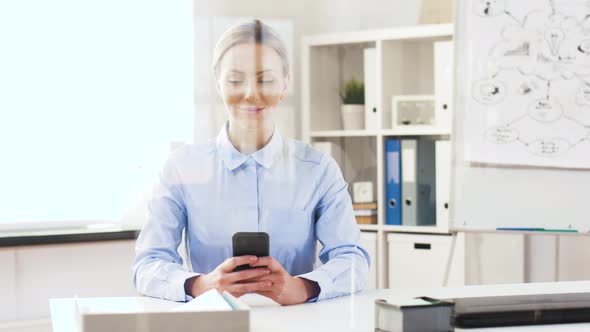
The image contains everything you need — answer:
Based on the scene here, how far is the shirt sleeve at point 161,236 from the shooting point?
1.42 meters

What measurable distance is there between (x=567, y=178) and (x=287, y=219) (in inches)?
36.9

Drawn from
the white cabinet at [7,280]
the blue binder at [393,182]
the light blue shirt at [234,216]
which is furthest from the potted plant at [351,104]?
the white cabinet at [7,280]

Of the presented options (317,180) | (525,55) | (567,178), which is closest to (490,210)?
(567,178)

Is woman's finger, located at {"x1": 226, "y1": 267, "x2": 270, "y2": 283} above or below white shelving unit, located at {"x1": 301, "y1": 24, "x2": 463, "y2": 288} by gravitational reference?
below

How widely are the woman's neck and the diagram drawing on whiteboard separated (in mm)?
751

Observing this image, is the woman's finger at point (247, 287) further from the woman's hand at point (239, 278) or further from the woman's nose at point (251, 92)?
the woman's nose at point (251, 92)

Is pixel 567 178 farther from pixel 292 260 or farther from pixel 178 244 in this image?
pixel 178 244

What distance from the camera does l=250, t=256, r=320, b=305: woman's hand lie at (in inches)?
50.6

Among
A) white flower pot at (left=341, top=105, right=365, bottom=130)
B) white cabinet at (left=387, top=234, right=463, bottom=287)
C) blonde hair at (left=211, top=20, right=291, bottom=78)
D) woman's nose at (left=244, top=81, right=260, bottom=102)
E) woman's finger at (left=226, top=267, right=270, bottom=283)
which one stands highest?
blonde hair at (left=211, top=20, right=291, bottom=78)

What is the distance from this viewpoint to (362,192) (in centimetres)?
170

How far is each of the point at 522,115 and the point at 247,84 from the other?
888 millimetres

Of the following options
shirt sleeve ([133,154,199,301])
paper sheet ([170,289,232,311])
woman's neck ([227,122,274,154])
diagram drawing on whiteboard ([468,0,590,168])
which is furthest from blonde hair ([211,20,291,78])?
diagram drawing on whiteboard ([468,0,590,168])

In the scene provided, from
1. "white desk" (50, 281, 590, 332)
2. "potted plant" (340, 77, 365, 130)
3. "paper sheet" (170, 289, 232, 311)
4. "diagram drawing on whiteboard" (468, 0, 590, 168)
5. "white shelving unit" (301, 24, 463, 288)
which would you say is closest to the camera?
"paper sheet" (170, 289, 232, 311)

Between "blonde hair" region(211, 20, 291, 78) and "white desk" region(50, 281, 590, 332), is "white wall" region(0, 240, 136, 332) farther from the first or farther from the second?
"blonde hair" region(211, 20, 291, 78)
